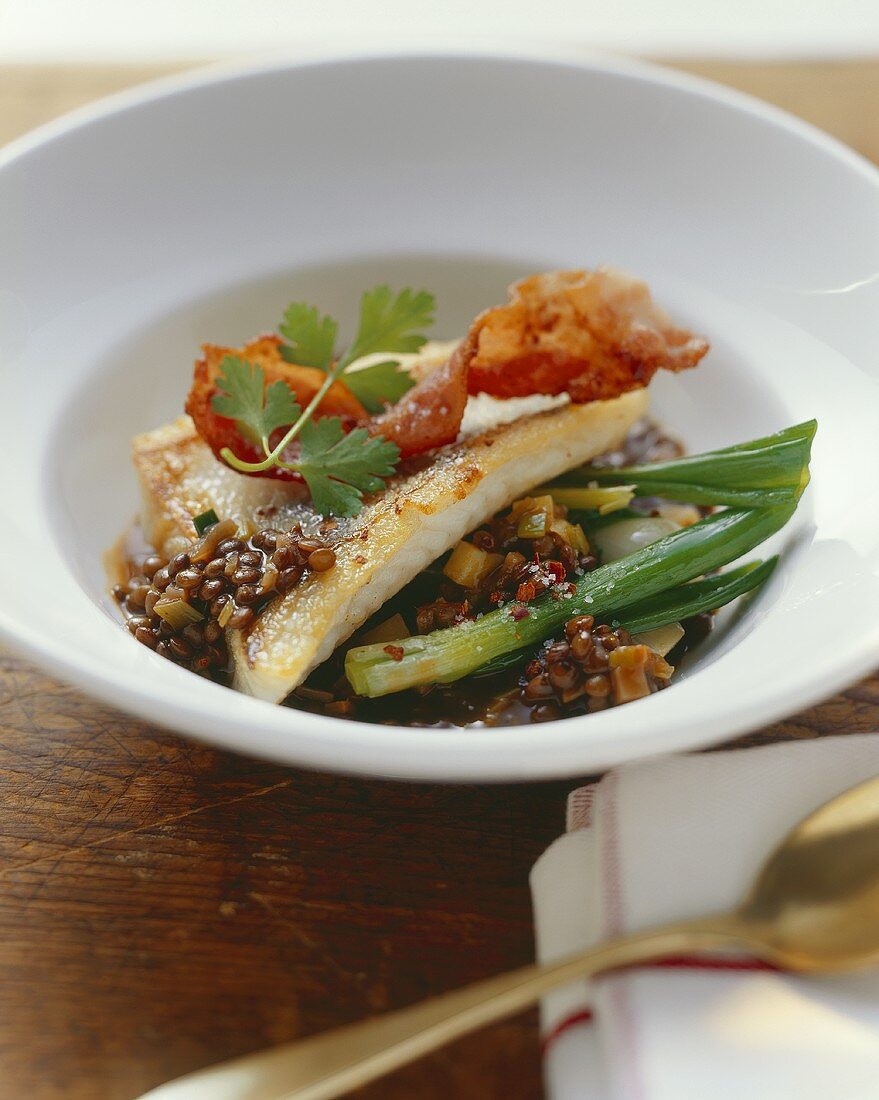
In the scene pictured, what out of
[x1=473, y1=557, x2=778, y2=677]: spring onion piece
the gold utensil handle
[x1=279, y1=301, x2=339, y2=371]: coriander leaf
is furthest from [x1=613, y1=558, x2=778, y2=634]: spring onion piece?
[x1=279, y1=301, x2=339, y2=371]: coriander leaf

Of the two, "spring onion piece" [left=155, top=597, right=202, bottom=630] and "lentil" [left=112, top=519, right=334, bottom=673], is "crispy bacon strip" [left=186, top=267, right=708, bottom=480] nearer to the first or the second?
"lentil" [left=112, top=519, right=334, bottom=673]

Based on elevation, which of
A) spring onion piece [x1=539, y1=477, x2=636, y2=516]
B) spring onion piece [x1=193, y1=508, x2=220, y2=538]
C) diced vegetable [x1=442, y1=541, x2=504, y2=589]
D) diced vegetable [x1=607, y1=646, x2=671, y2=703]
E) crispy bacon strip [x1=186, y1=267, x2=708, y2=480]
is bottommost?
diced vegetable [x1=607, y1=646, x2=671, y2=703]

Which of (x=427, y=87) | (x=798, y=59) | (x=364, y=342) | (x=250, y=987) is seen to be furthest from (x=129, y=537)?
(x=798, y=59)

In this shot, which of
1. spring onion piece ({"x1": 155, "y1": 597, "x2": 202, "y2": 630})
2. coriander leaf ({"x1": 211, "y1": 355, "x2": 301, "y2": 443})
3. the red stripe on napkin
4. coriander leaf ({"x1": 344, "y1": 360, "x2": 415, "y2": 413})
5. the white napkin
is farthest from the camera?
coriander leaf ({"x1": 344, "y1": 360, "x2": 415, "y2": 413})

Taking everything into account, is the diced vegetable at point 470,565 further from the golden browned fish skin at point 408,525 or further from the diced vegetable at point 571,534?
the diced vegetable at point 571,534

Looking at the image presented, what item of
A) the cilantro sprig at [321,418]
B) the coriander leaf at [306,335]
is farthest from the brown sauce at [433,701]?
the coriander leaf at [306,335]

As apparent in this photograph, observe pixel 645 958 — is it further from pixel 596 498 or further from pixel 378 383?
pixel 378 383

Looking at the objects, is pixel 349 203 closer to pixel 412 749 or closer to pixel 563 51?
pixel 563 51
